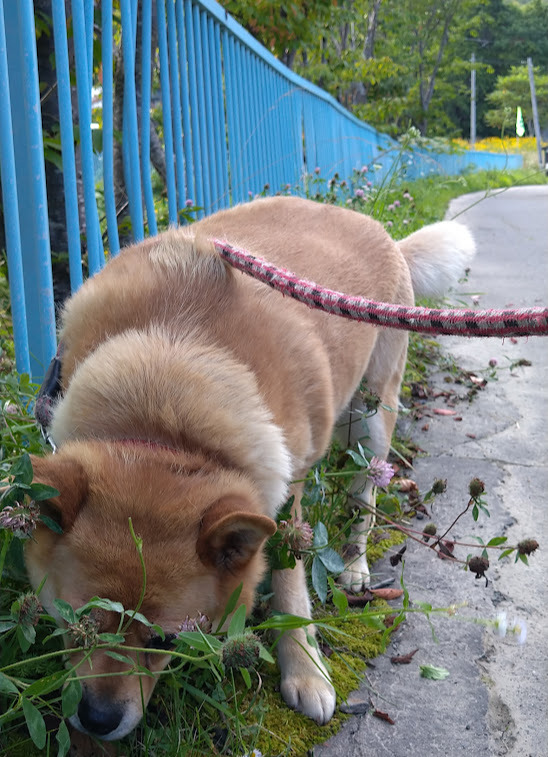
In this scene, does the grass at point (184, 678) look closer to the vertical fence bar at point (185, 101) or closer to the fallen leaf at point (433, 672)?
the fallen leaf at point (433, 672)

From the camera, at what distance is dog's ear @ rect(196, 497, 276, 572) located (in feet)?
4.96

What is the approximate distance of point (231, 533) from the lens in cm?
158

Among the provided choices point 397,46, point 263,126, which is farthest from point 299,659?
point 397,46

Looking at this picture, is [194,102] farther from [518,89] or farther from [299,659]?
[518,89]

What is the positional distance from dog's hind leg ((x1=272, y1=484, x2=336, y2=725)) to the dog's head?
478 millimetres

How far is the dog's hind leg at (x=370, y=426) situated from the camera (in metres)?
2.75

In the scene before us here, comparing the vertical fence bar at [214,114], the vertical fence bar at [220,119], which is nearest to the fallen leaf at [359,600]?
the vertical fence bar at [214,114]

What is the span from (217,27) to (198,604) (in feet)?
14.8

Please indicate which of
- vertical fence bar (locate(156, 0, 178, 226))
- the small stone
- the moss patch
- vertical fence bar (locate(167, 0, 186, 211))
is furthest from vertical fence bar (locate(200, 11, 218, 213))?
the small stone

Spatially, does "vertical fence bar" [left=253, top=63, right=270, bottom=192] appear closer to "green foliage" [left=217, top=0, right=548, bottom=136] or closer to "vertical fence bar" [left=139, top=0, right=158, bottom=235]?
"green foliage" [left=217, top=0, right=548, bottom=136]

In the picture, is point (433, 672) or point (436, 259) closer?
point (433, 672)

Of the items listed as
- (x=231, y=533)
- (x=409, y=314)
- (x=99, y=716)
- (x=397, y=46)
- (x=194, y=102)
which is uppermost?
(x=397, y=46)

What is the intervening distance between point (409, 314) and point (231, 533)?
67 cm

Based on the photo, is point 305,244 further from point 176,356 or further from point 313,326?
point 176,356
